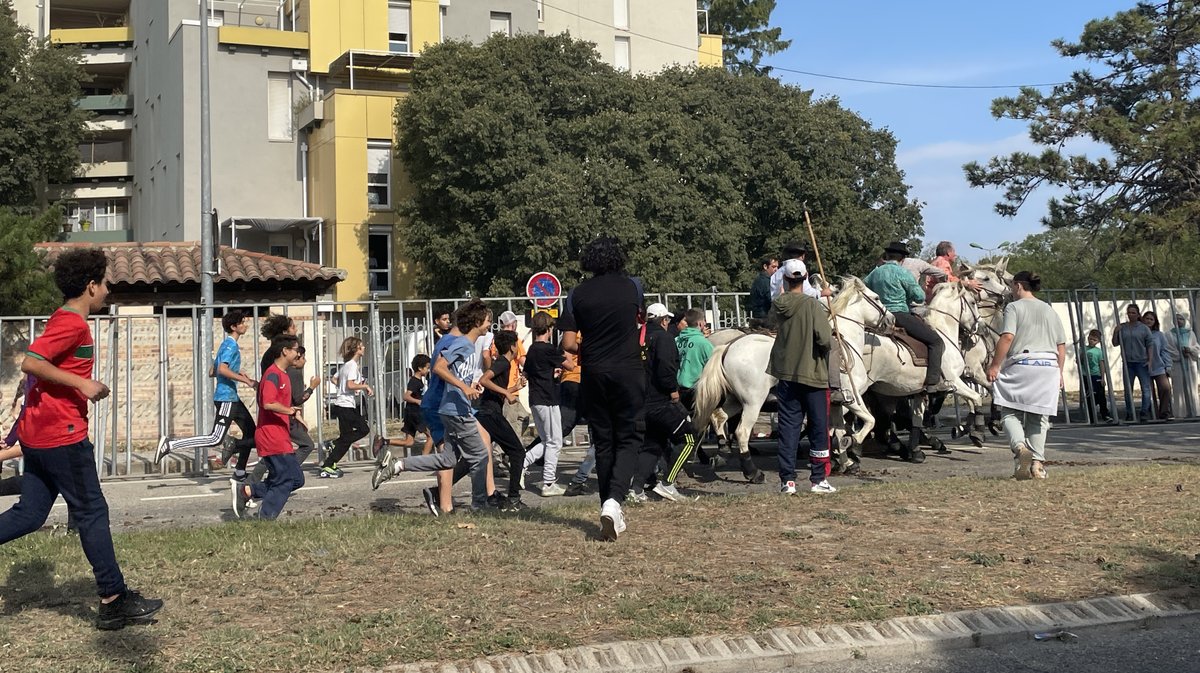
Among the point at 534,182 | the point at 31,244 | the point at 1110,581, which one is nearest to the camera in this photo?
the point at 1110,581

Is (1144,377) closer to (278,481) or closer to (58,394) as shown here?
(278,481)

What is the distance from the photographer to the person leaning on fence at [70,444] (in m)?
7.04

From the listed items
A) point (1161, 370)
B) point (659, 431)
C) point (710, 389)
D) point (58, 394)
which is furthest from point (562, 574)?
point (1161, 370)

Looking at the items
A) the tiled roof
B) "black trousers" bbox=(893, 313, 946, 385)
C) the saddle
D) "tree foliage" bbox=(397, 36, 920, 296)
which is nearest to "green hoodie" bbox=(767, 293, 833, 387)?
the saddle

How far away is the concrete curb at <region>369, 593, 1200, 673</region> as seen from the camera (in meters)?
6.40

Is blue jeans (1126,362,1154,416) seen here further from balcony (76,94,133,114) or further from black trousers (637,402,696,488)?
balcony (76,94,133,114)

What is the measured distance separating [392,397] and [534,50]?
2640 centimetres

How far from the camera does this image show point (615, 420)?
30.6 feet

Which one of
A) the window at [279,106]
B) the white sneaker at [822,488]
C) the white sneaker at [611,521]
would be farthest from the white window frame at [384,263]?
the white sneaker at [611,521]

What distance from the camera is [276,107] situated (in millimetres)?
49406

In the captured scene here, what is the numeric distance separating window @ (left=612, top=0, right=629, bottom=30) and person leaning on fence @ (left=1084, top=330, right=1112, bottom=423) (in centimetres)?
4203

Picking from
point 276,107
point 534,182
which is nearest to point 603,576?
point 534,182

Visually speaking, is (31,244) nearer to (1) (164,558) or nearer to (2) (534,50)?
(1) (164,558)

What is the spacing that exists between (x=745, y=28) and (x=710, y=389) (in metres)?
53.7
